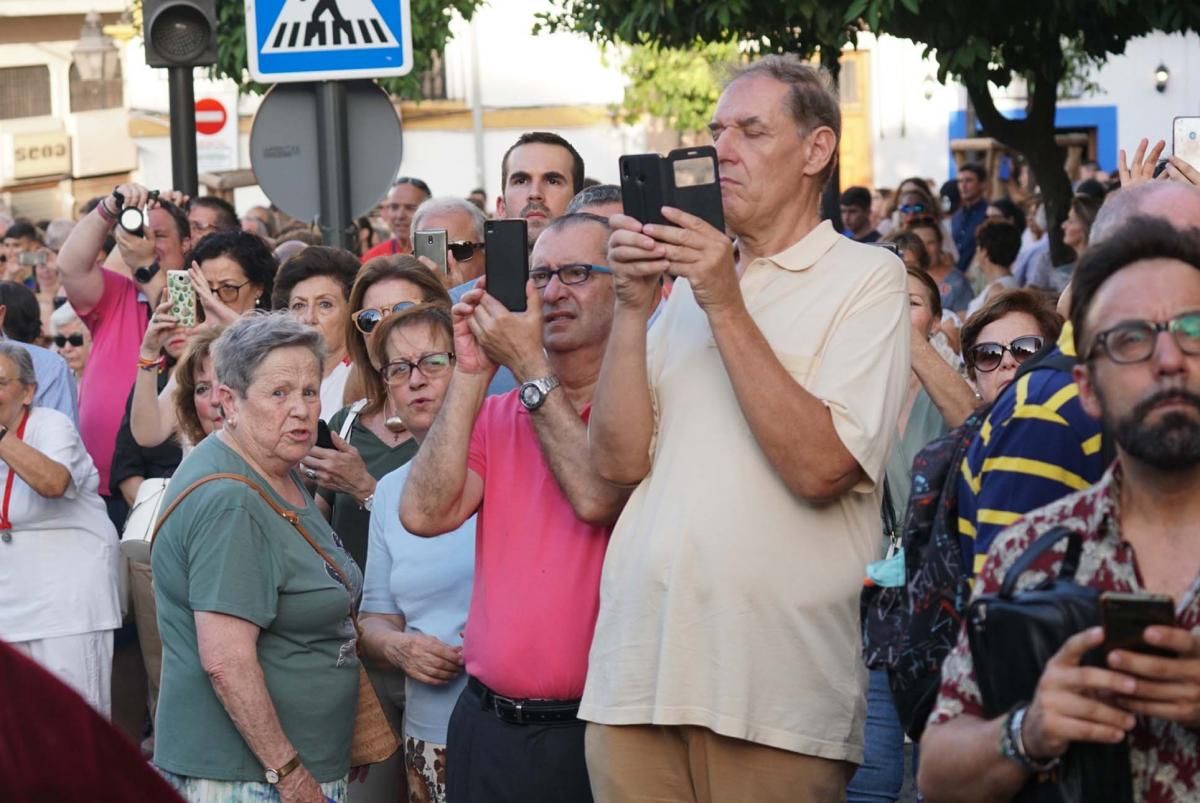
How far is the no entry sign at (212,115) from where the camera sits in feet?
59.9

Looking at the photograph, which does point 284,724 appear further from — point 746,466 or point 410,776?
point 746,466

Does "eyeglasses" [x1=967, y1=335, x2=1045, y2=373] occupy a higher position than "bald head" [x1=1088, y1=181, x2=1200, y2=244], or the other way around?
"bald head" [x1=1088, y1=181, x2=1200, y2=244]

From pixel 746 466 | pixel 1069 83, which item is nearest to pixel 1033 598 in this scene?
pixel 746 466

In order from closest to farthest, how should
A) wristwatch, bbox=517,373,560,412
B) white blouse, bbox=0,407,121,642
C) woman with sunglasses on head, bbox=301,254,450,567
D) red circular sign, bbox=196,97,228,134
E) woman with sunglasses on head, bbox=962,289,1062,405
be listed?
wristwatch, bbox=517,373,560,412
woman with sunglasses on head, bbox=962,289,1062,405
woman with sunglasses on head, bbox=301,254,450,567
white blouse, bbox=0,407,121,642
red circular sign, bbox=196,97,228,134

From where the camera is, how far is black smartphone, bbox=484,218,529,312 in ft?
15.8

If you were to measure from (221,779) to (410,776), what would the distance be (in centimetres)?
67

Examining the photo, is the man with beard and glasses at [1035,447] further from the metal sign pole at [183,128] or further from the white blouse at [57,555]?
the metal sign pole at [183,128]

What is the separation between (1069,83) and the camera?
27.9 m

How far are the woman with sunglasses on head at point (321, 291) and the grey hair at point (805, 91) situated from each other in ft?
10.6

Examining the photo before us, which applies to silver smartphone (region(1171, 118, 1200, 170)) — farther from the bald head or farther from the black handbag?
the black handbag

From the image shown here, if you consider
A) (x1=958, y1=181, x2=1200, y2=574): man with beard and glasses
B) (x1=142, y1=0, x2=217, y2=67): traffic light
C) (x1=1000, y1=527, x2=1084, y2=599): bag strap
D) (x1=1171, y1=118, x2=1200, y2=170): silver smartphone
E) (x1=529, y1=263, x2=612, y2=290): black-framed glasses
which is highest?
(x1=142, y1=0, x2=217, y2=67): traffic light

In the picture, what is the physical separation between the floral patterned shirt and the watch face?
1641 millimetres

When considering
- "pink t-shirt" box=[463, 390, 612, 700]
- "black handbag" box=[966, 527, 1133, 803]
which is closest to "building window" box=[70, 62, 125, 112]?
"pink t-shirt" box=[463, 390, 612, 700]

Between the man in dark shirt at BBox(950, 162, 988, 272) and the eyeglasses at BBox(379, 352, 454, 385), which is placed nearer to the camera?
the eyeglasses at BBox(379, 352, 454, 385)
